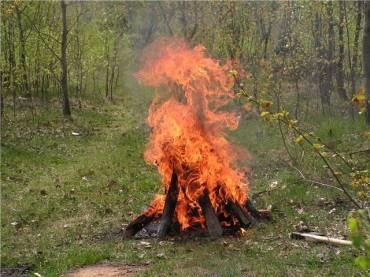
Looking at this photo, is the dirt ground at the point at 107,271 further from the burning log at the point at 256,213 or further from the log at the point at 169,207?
the burning log at the point at 256,213

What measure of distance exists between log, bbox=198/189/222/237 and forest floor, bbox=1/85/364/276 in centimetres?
29

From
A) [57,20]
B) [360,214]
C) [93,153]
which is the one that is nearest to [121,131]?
[93,153]

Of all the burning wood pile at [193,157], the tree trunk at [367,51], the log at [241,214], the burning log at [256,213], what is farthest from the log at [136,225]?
the tree trunk at [367,51]

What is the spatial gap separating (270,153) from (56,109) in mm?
15175

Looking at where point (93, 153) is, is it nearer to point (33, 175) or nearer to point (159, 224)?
point (33, 175)

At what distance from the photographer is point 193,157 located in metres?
11.2

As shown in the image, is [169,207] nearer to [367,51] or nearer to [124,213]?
[124,213]

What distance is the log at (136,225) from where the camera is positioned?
10961 mm

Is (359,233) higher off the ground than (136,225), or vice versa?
(359,233)

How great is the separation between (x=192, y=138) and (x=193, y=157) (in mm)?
426

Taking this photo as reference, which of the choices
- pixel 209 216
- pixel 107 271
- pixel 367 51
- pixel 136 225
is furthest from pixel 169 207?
pixel 367 51

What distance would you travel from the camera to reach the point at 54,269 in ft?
30.6

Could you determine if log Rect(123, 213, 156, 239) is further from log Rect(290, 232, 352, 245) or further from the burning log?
log Rect(290, 232, 352, 245)

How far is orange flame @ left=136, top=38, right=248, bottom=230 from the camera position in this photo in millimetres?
11242
